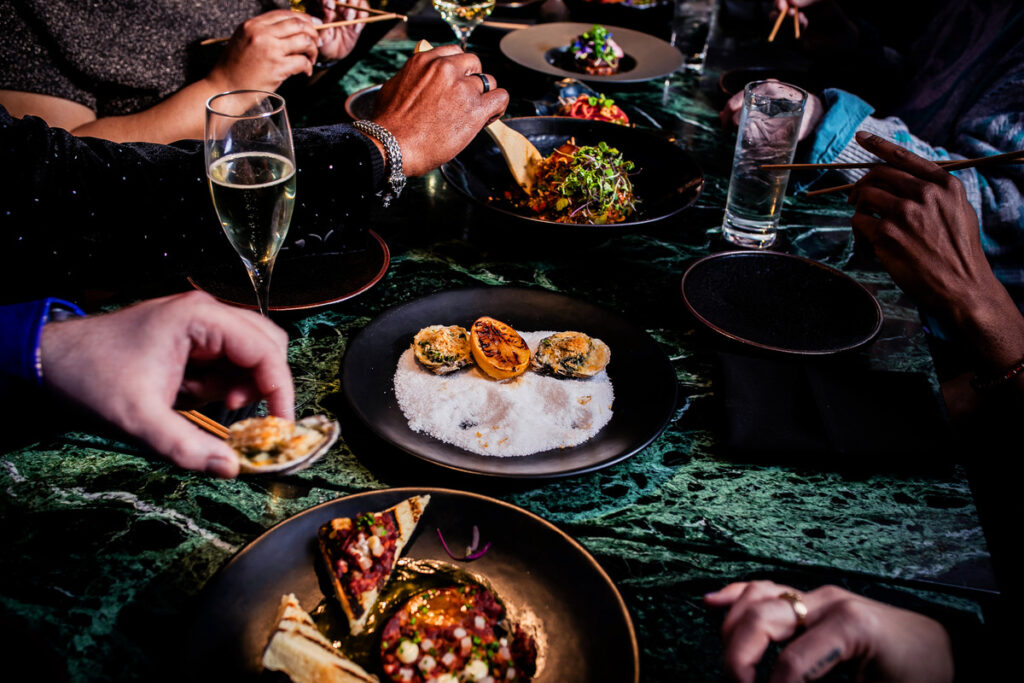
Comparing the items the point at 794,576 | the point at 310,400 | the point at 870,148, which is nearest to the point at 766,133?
the point at 870,148

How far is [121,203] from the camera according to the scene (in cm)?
148

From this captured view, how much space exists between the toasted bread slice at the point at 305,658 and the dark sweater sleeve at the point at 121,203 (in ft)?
3.21

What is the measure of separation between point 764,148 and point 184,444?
64.0 inches

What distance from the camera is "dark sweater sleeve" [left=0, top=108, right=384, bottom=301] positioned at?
143 centimetres

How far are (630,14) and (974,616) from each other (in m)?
2.97

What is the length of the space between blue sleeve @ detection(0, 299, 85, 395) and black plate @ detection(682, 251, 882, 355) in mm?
1190

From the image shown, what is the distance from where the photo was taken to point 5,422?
993mm

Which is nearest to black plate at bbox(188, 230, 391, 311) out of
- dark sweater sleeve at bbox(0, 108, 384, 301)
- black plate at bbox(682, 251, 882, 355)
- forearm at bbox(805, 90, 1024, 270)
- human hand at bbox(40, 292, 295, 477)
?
dark sweater sleeve at bbox(0, 108, 384, 301)

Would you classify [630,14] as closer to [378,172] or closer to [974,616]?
[378,172]

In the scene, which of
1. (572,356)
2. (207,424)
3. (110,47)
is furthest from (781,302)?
(110,47)

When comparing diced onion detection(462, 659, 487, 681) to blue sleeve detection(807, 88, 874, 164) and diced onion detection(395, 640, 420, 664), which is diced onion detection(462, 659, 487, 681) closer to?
diced onion detection(395, 640, 420, 664)

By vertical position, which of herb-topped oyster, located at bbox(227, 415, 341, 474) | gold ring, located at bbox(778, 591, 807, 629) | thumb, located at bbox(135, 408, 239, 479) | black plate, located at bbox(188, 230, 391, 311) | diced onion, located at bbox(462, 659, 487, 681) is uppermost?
thumb, located at bbox(135, 408, 239, 479)

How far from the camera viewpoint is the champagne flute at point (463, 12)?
2453 millimetres

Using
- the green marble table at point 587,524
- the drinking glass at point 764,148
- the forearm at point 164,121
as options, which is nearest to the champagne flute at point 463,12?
the forearm at point 164,121
